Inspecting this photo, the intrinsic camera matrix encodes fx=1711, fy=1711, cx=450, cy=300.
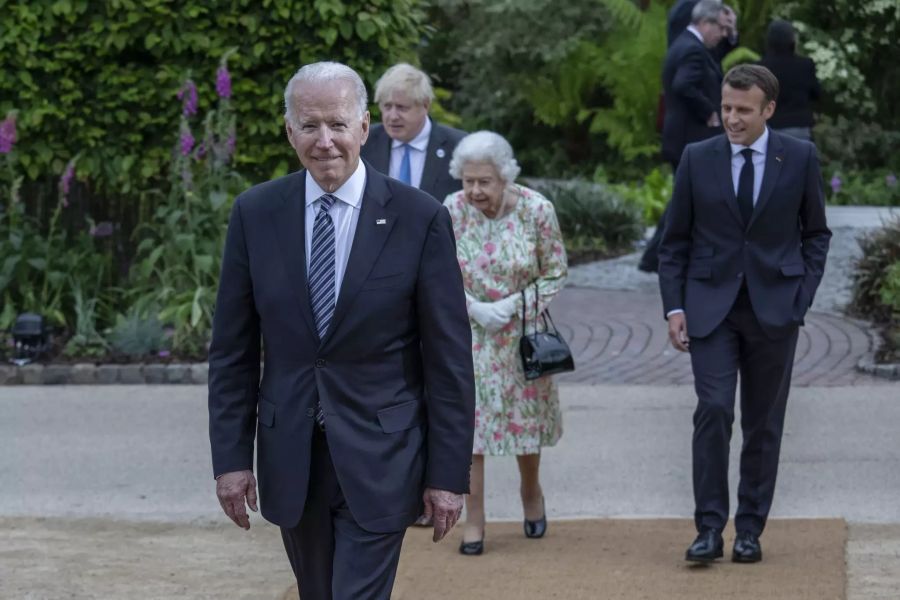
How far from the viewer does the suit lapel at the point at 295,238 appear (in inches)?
170

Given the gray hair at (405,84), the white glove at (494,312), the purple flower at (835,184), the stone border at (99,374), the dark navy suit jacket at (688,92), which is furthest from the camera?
the purple flower at (835,184)

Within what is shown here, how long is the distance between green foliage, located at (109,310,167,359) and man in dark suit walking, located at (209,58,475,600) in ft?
22.8

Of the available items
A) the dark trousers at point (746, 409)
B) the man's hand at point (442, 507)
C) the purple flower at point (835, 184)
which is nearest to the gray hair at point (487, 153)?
the dark trousers at point (746, 409)

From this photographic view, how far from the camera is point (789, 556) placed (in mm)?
6828

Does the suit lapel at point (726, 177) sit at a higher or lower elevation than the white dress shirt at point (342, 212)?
lower

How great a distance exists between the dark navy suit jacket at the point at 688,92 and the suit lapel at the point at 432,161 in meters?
5.26

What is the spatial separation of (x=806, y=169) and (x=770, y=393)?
2.92ft

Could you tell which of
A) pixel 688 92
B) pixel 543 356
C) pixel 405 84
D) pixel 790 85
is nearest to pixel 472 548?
pixel 543 356

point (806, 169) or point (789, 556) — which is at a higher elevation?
point (806, 169)

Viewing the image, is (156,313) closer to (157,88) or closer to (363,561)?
(157,88)

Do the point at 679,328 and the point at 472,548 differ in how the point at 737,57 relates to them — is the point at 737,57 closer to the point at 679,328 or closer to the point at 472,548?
the point at 679,328

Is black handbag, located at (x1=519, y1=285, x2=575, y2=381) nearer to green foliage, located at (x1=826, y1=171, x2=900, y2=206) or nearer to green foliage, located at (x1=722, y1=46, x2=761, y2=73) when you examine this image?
green foliage, located at (x1=826, y1=171, x2=900, y2=206)

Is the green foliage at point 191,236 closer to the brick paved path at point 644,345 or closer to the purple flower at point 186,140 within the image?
the purple flower at point 186,140

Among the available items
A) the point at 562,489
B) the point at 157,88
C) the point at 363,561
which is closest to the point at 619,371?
the point at 562,489
